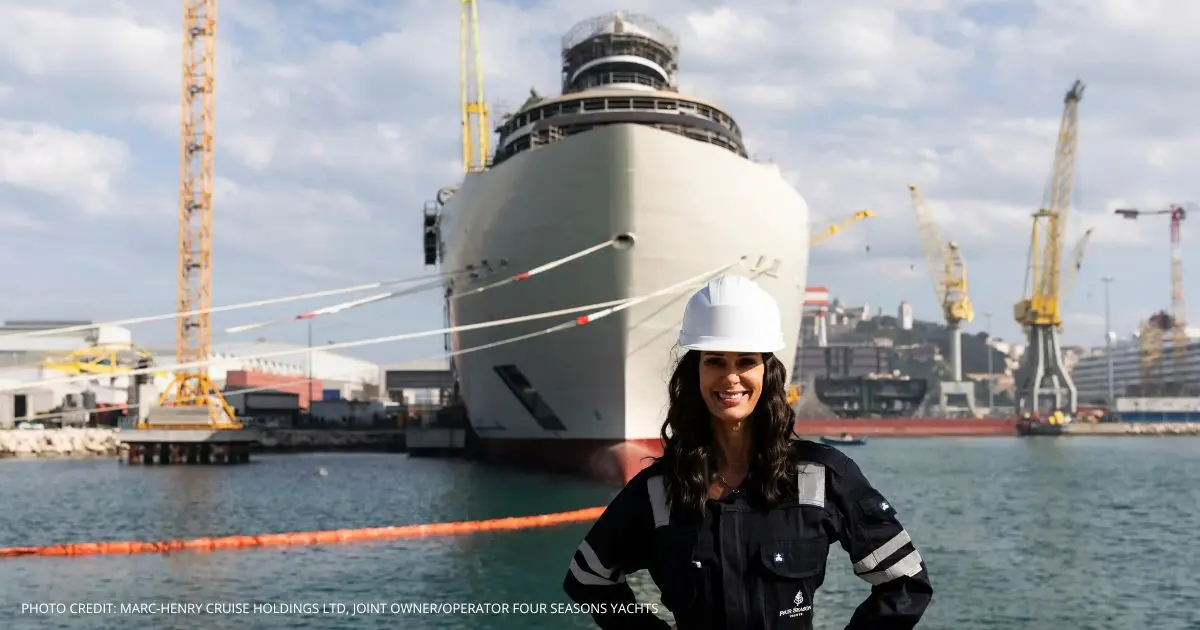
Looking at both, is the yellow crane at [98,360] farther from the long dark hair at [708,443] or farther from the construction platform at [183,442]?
the long dark hair at [708,443]

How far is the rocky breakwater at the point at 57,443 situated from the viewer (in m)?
54.5

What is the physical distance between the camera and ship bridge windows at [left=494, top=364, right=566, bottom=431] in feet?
84.8

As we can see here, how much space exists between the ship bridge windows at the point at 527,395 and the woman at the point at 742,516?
75.0 feet

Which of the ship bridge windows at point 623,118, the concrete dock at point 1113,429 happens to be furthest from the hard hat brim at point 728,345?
the concrete dock at point 1113,429

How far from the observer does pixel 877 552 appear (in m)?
2.62

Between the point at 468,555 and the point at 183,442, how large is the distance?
32.1 metres

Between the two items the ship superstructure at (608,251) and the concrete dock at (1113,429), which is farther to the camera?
the concrete dock at (1113,429)

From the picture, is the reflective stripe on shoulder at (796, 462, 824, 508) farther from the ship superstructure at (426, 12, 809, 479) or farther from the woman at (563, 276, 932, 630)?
the ship superstructure at (426, 12, 809, 479)

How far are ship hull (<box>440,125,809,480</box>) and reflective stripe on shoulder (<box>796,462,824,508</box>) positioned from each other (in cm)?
1986

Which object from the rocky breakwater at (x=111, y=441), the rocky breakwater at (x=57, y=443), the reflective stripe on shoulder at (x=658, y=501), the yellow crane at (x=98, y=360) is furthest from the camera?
the yellow crane at (x=98, y=360)

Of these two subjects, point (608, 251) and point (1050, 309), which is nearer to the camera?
point (608, 251)

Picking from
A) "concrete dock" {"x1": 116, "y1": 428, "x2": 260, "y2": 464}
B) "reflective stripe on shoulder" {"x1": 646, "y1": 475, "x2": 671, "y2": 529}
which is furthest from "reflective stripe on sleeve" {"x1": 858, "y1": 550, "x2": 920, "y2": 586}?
"concrete dock" {"x1": 116, "y1": 428, "x2": 260, "y2": 464}

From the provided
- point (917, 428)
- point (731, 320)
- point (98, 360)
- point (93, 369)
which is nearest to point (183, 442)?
point (93, 369)

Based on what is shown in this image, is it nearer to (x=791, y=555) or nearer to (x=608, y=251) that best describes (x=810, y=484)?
(x=791, y=555)
